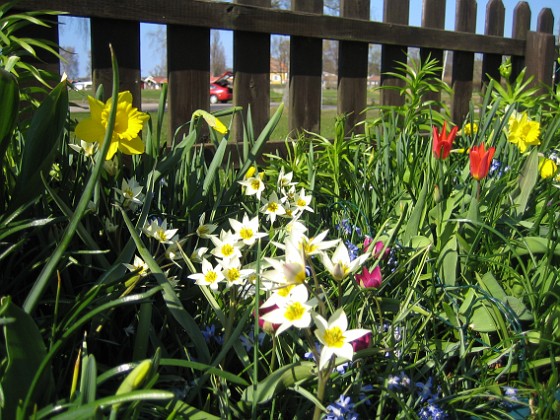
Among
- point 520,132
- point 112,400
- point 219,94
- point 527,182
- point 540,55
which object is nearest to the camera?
point 112,400

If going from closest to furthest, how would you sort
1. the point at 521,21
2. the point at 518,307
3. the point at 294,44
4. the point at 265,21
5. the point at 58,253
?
1. the point at 58,253
2. the point at 518,307
3. the point at 265,21
4. the point at 294,44
5. the point at 521,21

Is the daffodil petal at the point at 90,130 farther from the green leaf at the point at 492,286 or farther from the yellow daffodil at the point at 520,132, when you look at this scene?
the yellow daffodil at the point at 520,132

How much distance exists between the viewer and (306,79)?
310cm

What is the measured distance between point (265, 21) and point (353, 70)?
2.25 feet

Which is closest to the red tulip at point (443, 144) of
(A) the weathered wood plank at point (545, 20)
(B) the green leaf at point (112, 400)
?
(B) the green leaf at point (112, 400)

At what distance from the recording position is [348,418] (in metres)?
0.79

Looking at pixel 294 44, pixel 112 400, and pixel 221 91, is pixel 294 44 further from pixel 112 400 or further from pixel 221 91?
pixel 221 91

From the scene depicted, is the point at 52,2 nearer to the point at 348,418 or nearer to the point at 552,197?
the point at 552,197

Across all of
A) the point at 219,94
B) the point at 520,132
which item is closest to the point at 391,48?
the point at 520,132

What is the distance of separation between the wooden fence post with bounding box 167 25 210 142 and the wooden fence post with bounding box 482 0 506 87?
7.13ft

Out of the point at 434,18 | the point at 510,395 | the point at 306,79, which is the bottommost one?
the point at 510,395

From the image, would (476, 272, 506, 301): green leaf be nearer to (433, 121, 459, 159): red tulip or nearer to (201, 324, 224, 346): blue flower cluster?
(433, 121, 459, 159): red tulip

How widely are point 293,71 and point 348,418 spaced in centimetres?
246

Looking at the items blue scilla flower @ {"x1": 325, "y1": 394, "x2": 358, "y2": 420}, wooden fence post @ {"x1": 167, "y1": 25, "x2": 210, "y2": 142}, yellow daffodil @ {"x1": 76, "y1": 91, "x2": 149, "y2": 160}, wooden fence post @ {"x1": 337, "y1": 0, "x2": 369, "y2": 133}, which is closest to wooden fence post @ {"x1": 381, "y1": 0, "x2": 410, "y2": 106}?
wooden fence post @ {"x1": 337, "y1": 0, "x2": 369, "y2": 133}
